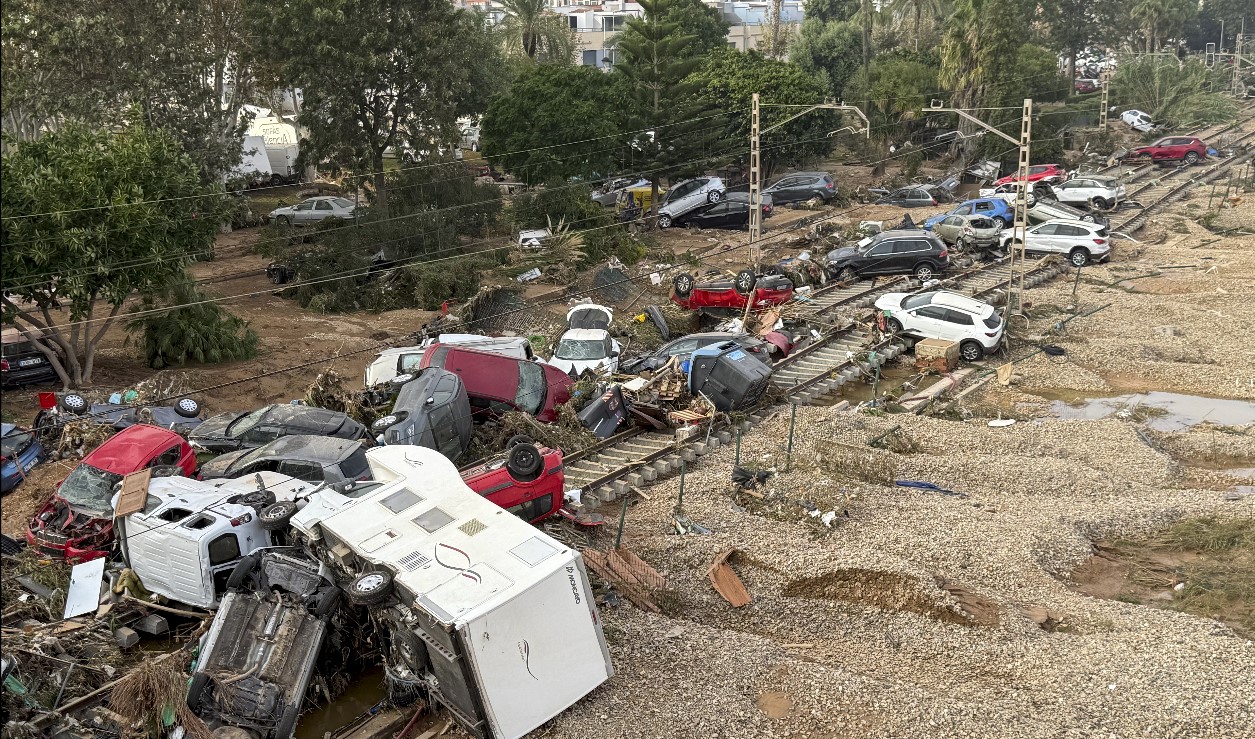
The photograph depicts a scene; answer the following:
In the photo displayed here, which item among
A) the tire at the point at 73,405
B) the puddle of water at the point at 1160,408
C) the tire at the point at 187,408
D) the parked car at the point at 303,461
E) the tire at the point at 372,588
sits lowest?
the puddle of water at the point at 1160,408

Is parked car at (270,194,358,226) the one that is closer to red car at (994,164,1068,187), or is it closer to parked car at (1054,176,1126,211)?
red car at (994,164,1068,187)

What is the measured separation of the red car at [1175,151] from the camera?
166ft

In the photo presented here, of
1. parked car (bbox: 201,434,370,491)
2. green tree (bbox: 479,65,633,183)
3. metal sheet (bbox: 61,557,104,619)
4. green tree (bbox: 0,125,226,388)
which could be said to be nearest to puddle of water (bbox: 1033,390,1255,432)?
parked car (bbox: 201,434,370,491)

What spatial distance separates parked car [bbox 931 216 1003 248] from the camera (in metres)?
33.6

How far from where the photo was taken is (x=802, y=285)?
100 feet

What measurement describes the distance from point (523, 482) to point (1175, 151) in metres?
Result: 47.5

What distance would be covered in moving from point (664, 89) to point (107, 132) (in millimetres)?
24919

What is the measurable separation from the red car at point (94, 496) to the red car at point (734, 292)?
15.3 metres

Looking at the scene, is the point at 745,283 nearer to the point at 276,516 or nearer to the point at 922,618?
the point at 922,618

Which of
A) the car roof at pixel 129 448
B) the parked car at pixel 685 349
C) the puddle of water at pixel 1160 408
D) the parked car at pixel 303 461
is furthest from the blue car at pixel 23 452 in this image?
the puddle of water at pixel 1160 408

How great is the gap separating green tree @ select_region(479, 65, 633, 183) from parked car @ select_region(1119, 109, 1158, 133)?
36.6m

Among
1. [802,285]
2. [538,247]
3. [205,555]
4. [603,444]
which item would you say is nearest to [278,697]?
[205,555]

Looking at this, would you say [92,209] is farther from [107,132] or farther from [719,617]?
[719,617]

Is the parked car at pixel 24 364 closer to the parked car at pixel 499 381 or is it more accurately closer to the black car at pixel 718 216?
the parked car at pixel 499 381
